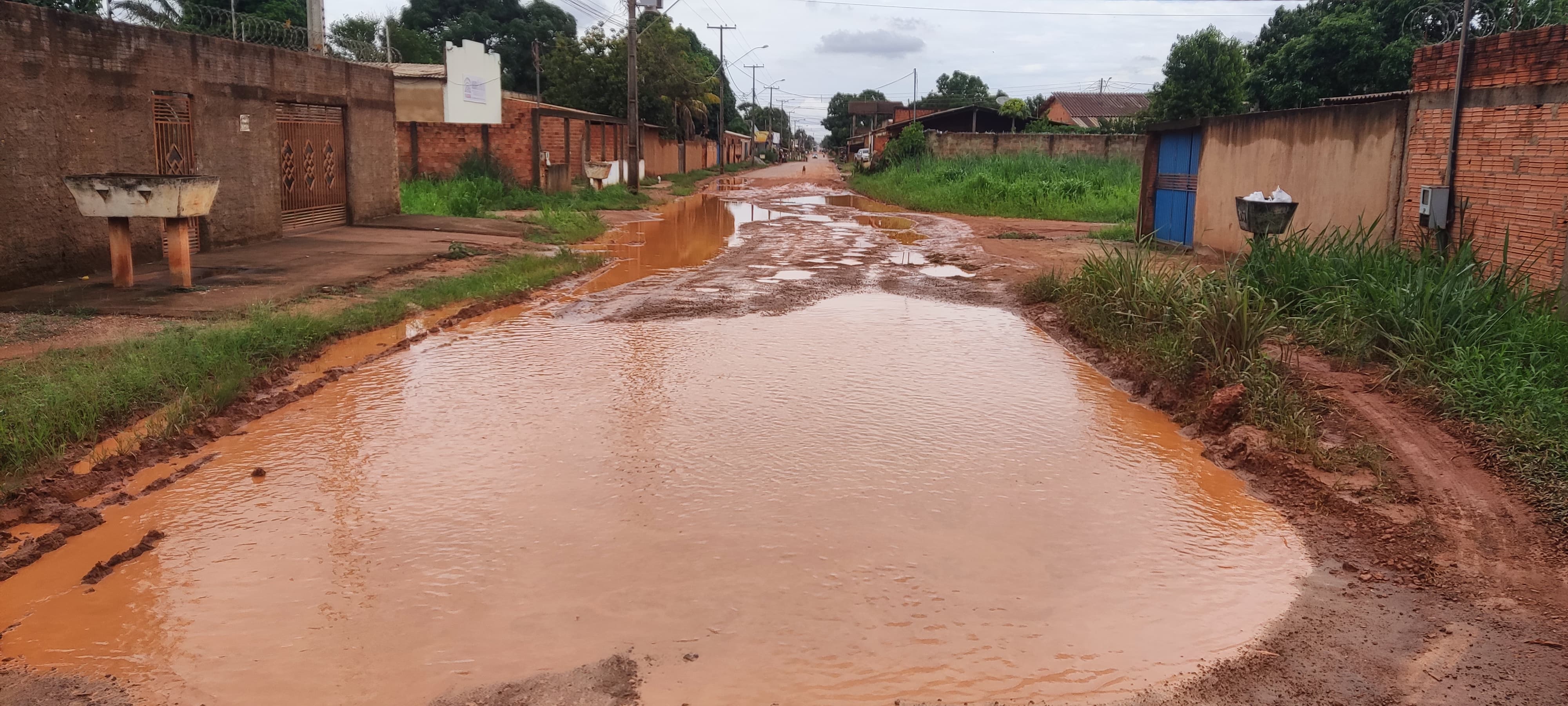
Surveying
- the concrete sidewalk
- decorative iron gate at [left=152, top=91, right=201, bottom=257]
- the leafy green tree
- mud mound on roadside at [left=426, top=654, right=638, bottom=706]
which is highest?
the leafy green tree

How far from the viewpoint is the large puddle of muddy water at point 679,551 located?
387 cm

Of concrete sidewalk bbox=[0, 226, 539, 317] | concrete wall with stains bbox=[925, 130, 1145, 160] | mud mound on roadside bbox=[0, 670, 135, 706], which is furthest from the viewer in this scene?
concrete wall with stains bbox=[925, 130, 1145, 160]

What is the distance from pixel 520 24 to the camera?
59.4 m

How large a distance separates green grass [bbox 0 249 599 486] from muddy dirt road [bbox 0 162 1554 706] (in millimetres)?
405

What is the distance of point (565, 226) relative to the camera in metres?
18.6

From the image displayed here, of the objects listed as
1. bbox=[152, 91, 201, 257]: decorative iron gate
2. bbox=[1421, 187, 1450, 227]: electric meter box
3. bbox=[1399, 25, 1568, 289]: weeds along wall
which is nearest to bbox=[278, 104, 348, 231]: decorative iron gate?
bbox=[152, 91, 201, 257]: decorative iron gate

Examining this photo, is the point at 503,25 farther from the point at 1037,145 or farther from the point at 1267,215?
the point at 1267,215

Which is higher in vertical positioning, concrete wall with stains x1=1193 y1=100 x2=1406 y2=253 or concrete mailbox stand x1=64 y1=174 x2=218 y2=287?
concrete wall with stains x1=1193 y1=100 x2=1406 y2=253

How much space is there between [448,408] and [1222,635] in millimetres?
5056

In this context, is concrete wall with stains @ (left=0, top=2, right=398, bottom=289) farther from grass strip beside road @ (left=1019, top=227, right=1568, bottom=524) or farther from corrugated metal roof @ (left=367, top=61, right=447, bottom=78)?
corrugated metal roof @ (left=367, top=61, right=447, bottom=78)

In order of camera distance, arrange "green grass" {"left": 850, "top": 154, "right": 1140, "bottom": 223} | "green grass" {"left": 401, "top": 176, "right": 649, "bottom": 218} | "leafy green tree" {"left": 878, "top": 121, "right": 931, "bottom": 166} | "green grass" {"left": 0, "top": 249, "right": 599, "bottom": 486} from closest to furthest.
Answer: "green grass" {"left": 0, "top": 249, "right": 599, "bottom": 486} < "green grass" {"left": 401, "top": 176, "right": 649, "bottom": 218} < "green grass" {"left": 850, "top": 154, "right": 1140, "bottom": 223} < "leafy green tree" {"left": 878, "top": 121, "right": 931, "bottom": 166}

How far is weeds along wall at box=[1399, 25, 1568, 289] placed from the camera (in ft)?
27.5

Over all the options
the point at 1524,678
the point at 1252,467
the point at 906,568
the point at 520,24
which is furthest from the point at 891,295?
the point at 520,24

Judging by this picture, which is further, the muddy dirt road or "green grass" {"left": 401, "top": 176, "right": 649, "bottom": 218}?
"green grass" {"left": 401, "top": 176, "right": 649, "bottom": 218}
